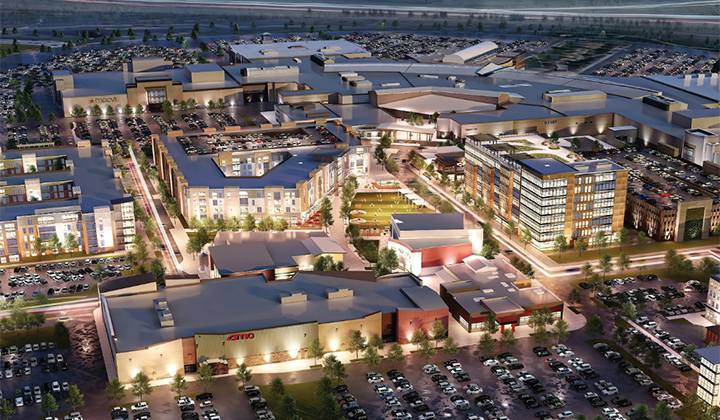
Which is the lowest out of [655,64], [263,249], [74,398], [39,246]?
[74,398]

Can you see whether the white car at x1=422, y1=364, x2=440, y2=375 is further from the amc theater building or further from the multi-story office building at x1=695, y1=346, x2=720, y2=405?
the multi-story office building at x1=695, y1=346, x2=720, y2=405

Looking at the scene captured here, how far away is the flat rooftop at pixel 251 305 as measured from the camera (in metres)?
58.4

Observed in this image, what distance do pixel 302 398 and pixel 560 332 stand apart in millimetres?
19554

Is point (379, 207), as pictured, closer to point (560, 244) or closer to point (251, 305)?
point (560, 244)

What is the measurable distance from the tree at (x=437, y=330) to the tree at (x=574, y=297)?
12206 millimetres

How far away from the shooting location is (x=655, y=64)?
16912 centimetres

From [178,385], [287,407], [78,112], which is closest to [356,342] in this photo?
[287,407]

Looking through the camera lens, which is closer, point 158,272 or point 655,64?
point 158,272

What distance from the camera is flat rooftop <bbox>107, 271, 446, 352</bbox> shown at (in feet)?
192

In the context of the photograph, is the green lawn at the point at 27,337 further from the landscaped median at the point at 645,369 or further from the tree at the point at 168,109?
the tree at the point at 168,109

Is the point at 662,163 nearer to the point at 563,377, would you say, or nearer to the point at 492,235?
the point at 492,235

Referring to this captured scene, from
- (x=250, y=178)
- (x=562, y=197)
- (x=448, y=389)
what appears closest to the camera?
(x=448, y=389)

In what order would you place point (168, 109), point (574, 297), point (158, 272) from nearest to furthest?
point (574, 297) → point (158, 272) → point (168, 109)

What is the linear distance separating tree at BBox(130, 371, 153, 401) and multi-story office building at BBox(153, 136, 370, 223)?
31.4 metres
